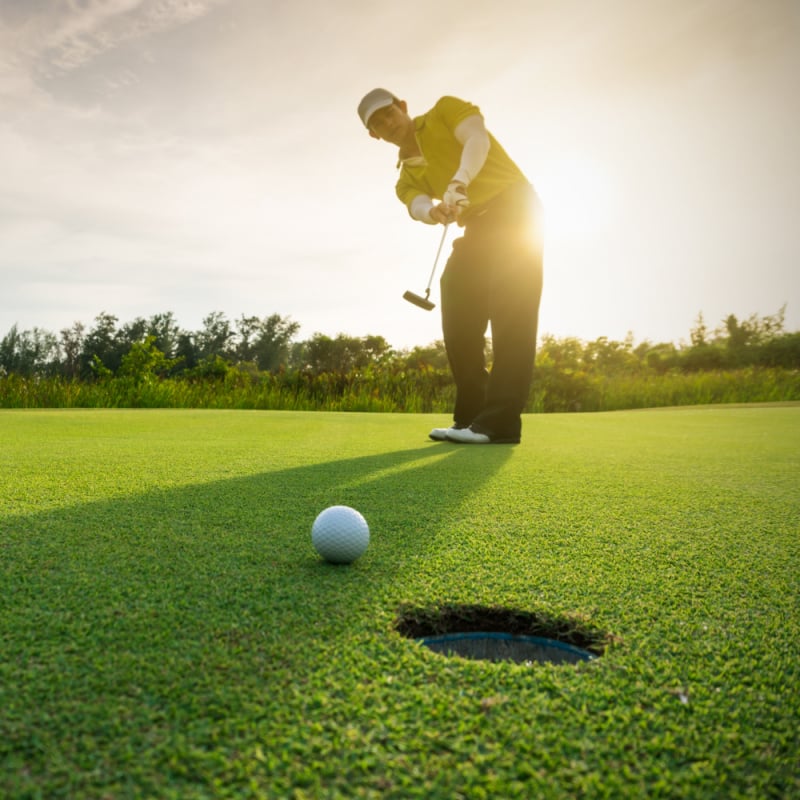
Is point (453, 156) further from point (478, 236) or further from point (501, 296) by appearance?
point (501, 296)

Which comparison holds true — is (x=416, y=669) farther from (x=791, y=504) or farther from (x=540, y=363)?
(x=540, y=363)

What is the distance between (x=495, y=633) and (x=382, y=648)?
1.08 feet

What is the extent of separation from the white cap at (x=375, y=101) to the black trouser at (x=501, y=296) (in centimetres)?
106

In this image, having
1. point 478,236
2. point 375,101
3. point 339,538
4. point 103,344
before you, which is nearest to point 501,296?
point 478,236

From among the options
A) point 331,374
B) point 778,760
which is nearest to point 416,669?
point 778,760

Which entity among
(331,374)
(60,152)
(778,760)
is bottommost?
(778,760)

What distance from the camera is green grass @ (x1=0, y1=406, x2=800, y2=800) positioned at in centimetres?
68

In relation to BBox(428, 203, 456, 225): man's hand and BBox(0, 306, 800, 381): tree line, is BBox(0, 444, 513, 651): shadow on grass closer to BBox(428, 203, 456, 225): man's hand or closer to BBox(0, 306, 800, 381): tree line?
BBox(428, 203, 456, 225): man's hand

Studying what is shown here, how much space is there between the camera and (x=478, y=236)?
427 cm

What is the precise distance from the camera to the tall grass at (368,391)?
1166cm

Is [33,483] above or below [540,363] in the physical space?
below

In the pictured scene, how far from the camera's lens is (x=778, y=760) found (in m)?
Result: 0.73

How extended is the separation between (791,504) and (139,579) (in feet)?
8.00

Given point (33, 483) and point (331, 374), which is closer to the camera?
point (33, 483)
